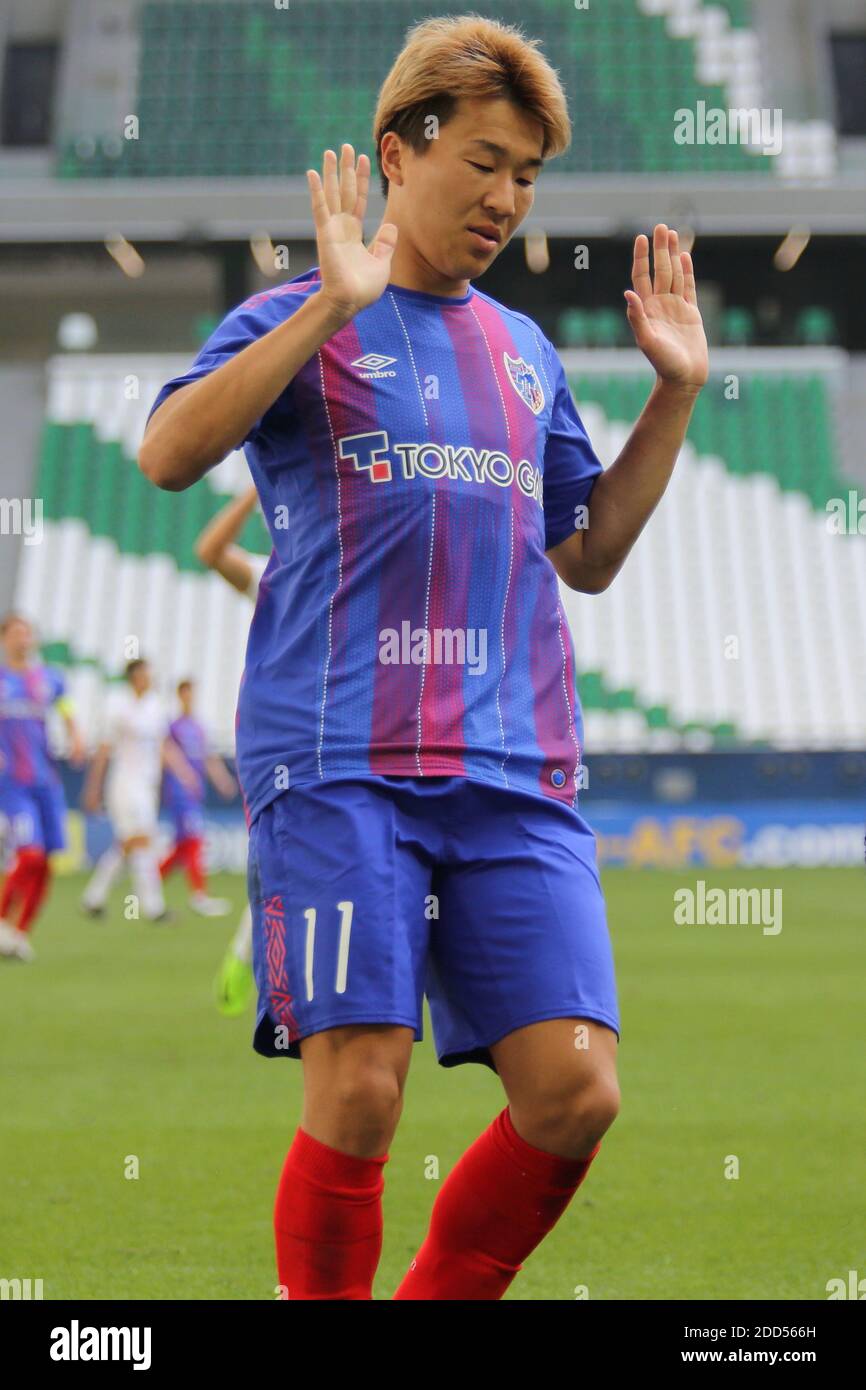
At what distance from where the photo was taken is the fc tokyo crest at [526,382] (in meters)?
2.76

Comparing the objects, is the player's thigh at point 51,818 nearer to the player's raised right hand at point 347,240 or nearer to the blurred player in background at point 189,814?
the blurred player in background at point 189,814

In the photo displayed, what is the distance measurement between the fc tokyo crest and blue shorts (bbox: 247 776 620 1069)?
0.63 meters

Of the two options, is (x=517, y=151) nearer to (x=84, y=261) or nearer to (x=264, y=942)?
(x=264, y=942)

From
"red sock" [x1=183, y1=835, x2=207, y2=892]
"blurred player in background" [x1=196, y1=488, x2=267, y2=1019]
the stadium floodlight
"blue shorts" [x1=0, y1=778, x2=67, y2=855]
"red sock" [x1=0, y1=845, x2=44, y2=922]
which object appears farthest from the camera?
the stadium floodlight

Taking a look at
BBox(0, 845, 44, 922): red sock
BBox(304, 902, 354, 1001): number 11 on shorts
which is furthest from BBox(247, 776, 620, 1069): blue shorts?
BBox(0, 845, 44, 922): red sock

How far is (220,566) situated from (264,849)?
3.58 metres

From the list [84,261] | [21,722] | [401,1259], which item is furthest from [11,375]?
[401,1259]

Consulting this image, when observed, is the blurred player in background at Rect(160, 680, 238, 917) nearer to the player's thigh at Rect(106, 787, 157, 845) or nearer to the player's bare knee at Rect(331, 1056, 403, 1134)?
the player's thigh at Rect(106, 787, 157, 845)

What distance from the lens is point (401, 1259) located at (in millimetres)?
3996

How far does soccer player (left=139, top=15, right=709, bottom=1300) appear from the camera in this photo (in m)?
2.42

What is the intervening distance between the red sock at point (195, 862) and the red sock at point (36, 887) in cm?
332

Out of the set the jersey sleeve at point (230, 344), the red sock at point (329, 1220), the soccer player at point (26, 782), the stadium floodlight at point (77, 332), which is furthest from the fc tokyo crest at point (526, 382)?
the stadium floodlight at point (77, 332)

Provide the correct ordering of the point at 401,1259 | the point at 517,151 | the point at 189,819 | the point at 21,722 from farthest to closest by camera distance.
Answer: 1. the point at 189,819
2. the point at 21,722
3. the point at 401,1259
4. the point at 517,151

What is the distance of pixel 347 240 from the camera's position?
97.4 inches
